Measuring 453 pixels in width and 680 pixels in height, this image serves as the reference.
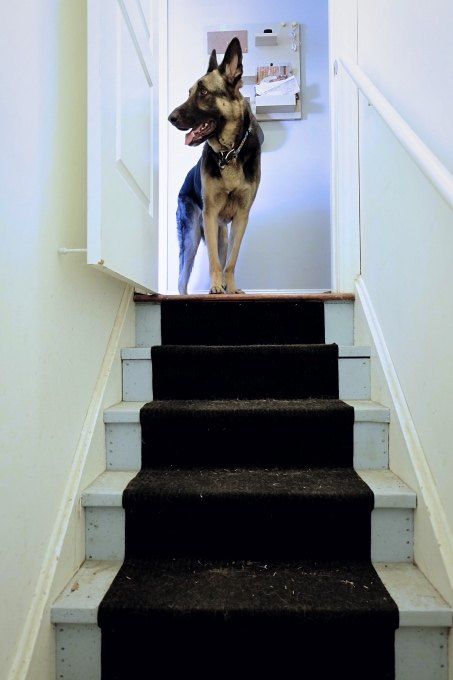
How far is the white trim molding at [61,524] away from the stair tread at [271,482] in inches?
2.2

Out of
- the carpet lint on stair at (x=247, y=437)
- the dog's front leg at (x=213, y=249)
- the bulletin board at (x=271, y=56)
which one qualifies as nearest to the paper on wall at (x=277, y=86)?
the bulletin board at (x=271, y=56)

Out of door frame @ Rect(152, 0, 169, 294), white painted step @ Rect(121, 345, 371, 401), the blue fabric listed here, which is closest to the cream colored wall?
white painted step @ Rect(121, 345, 371, 401)

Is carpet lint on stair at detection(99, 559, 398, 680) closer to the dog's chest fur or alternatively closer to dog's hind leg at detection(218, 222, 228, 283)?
the dog's chest fur

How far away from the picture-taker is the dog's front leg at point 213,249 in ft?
7.80

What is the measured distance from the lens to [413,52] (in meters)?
1.23

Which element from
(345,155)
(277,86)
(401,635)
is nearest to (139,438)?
(401,635)

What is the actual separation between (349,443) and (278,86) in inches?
111

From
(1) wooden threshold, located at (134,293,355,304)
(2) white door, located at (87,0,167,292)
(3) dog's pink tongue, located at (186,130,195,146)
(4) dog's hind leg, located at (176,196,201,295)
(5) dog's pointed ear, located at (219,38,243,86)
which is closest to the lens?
(2) white door, located at (87,0,167,292)

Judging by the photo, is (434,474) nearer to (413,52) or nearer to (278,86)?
(413,52)

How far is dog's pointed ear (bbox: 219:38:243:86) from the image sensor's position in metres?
2.22

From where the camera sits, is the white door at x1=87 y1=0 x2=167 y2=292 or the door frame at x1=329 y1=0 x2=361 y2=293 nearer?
the white door at x1=87 y1=0 x2=167 y2=292

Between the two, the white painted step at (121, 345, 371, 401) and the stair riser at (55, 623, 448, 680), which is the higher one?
the white painted step at (121, 345, 371, 401)

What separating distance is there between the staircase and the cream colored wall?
12 cm

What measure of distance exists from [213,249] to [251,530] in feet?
4.87
